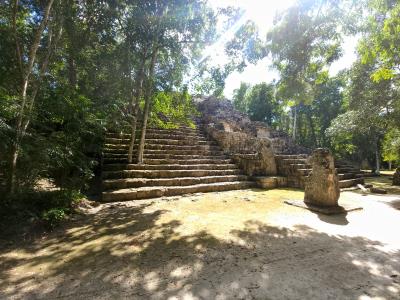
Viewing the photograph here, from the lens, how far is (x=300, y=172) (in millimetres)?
8883

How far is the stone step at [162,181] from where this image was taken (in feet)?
22.1

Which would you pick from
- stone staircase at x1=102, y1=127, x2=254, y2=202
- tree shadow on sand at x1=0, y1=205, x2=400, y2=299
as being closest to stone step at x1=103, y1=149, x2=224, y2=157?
stone staircase at x1=102, y1=127, x2=254, y2=202

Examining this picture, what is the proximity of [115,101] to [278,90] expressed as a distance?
5662 mm

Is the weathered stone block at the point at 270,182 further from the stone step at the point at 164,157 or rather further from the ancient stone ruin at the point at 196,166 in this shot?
the stone step at the point at 164,157

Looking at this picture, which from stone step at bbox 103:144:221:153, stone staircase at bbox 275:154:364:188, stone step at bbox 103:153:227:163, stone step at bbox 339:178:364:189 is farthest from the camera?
stone step at bbox 339:178:364:189

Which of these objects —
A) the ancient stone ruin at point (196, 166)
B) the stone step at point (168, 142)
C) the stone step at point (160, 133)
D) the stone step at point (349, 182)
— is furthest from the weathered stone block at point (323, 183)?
the stone step at point (160, 133)

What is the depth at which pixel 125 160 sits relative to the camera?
8.23 m

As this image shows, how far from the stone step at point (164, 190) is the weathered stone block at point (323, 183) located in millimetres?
2762

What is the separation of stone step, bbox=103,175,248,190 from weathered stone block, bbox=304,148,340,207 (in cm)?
319

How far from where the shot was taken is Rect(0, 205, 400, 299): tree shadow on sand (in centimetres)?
234

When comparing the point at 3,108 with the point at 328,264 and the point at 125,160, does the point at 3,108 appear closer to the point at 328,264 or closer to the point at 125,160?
the point at 125,160

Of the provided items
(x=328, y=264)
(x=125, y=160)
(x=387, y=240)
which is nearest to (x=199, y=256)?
(x=328, y=264)

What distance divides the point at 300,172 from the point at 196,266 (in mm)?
7173

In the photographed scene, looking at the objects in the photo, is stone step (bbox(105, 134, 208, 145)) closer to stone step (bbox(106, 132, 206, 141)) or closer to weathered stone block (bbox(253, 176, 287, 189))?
stone step (bbox(106, 132, 206, 141))
